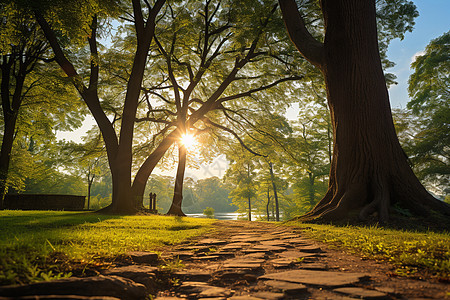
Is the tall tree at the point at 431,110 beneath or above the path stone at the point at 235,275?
above

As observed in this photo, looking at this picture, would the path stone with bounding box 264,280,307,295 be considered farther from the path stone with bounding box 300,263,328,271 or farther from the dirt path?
the path stone with bounding box 300,263,328,271

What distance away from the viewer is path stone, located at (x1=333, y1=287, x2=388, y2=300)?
177 cm

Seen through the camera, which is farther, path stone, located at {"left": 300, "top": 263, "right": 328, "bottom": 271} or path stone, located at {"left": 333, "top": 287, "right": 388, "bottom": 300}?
path stone, located at {"left": 300, "top": 263, "right": 328, "bottom": 271}

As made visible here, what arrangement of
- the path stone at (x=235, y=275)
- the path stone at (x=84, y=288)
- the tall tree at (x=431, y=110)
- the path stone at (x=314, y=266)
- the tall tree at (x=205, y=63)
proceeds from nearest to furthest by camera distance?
the path stone at (x=84, y=288) < the path stone at (x=235, y=275) < the path stone at (x=314, y=266) < the tall tree at (x=205, y=63) < the tall tree at (x=431, y=110)

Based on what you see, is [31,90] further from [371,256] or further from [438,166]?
[438,166]

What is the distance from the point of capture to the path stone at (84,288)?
1.48m

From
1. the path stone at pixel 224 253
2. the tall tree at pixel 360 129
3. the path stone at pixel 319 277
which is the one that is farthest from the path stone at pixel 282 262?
the tall tree at pixel 360 129

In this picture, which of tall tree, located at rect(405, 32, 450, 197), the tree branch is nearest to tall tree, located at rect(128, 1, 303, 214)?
the tree branch

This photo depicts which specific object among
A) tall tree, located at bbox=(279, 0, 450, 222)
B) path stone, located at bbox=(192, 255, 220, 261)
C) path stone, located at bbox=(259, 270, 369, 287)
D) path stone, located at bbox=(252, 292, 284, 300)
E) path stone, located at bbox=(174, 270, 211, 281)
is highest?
tall tree, located at bbox=(279, 0, 450, 222)

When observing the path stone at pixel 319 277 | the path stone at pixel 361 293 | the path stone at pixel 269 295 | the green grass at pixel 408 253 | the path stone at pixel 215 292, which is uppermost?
the green grass at pixel 408 253

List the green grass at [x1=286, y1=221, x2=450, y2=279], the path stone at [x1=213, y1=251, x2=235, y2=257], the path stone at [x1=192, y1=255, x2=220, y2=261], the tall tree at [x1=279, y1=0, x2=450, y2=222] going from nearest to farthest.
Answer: the green grass at [x1=286, y1=221, x2=450, y2=279], the path stone at [x1=192, y1=255, x2=220, y2=261], the path stone at [x1=213, y1=251, x2=235, y2=257], the tall tree at [x1=279, y1=0, x2=450, y2=222]

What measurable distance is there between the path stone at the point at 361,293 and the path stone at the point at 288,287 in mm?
258

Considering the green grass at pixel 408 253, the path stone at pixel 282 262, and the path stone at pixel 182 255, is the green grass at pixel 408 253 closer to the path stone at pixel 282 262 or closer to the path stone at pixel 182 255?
the path stone at pixel 282 262

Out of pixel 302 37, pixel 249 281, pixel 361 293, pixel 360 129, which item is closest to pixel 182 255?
pixel 249 281
